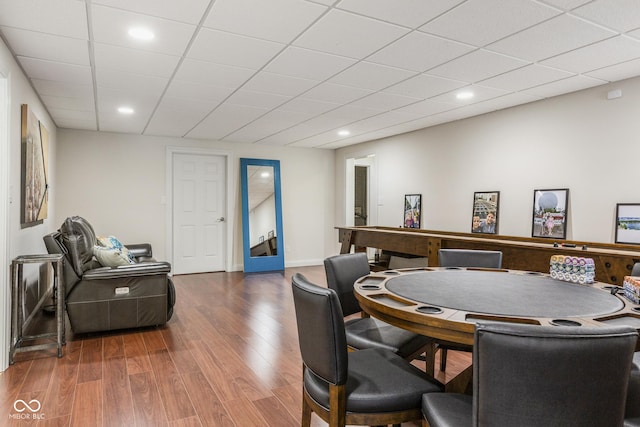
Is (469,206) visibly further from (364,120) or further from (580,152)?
(364,120)

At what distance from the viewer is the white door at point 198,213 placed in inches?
264

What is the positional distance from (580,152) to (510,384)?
144 inches

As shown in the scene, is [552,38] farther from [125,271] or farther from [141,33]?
[125,271]

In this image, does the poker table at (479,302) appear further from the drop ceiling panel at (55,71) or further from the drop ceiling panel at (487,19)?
the drop ceiling panel at (55,71)

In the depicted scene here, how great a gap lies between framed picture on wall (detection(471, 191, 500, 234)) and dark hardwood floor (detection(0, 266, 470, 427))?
2.02 m

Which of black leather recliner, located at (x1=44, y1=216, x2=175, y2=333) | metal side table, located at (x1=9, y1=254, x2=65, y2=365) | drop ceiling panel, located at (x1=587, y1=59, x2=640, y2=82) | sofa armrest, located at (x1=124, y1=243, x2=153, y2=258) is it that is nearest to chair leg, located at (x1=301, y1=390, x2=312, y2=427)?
metal side table, located at (x1=9, y1=254, x2=65, y2=365)

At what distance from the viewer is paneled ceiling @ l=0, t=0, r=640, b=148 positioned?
2311 millimetres

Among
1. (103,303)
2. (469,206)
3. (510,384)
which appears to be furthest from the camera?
(469,206)

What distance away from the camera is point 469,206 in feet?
16.6

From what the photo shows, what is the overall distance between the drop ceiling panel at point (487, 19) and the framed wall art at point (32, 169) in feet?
10.8

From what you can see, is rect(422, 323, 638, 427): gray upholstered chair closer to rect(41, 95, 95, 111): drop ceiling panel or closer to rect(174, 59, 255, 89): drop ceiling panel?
rect(174, 59, 255, 89): drop ceiling panel

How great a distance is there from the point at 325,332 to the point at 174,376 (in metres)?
1.81

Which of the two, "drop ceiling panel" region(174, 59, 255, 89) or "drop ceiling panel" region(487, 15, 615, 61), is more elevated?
"drop ceiling panel" region(487, 15, 615, 61)

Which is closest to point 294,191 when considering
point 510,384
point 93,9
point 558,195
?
point 558,195
